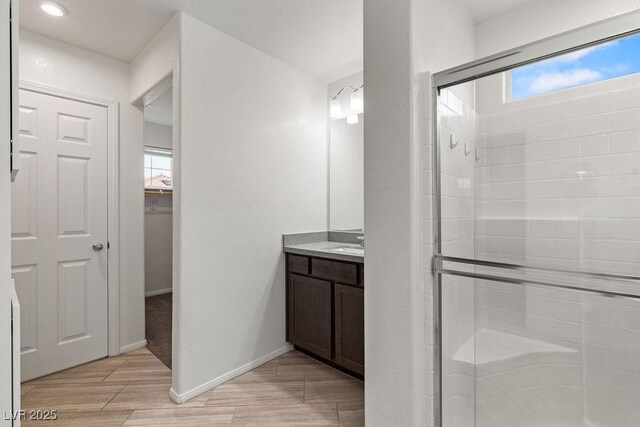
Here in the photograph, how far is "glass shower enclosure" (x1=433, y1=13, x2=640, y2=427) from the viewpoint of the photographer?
54.3 inches

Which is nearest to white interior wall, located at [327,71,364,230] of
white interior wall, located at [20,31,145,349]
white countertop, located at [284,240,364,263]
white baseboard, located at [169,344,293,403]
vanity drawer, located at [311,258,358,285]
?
white countertop, located at [284,240,364,263]

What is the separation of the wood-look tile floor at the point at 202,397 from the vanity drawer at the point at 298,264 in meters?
0.72

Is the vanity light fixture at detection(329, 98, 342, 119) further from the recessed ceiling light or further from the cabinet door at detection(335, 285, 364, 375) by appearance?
the recessed ceiling light

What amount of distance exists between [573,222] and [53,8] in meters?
3.21

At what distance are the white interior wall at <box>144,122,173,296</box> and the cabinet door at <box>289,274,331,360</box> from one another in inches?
109

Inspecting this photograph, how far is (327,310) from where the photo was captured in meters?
2.36

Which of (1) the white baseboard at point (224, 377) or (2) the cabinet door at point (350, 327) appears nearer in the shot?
(1) the white baseboard at point (224, 377)

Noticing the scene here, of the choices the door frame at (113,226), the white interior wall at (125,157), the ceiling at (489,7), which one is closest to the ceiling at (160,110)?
the white interior wall at (125,157)

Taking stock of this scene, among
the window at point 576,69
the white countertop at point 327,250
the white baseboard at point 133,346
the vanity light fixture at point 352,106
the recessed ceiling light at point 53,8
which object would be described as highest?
the recessed ceiling light at point 53,8

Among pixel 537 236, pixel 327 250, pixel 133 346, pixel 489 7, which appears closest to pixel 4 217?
pixel 327 250

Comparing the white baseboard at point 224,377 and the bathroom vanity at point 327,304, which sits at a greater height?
the bathroom vanity at point 327,304

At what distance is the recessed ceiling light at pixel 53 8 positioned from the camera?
6.49 ft

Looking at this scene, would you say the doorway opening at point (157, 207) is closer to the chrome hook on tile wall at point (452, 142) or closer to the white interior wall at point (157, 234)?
the white interior wall at point (157, 234)

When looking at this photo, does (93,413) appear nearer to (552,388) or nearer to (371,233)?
(371,233)
